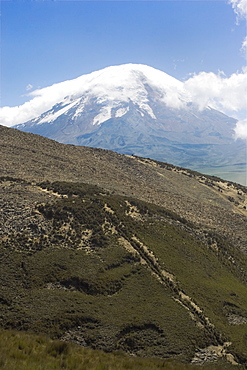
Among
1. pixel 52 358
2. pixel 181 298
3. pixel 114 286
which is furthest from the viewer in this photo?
pixel 181 298

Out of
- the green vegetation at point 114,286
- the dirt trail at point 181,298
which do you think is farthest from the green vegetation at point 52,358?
the dirt trail at point 181,298

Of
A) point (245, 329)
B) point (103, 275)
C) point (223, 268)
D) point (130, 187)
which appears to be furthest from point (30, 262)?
point (130, 187)

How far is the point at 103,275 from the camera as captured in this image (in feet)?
86.6

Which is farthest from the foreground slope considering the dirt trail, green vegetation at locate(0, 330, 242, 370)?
green vegetation at locate(0, 330, 242, 370)

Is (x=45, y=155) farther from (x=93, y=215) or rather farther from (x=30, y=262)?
(x=30, y=262)

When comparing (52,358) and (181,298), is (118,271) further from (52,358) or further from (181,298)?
(52,358)

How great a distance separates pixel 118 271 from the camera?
90.0ft

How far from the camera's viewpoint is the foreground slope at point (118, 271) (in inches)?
824

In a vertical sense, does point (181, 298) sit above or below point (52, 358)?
above

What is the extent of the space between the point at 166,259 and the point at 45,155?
3643cm

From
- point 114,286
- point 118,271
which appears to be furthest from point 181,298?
point 118,271

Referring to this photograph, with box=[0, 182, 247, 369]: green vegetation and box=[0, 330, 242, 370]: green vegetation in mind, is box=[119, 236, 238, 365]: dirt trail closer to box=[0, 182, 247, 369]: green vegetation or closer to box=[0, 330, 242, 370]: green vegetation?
box=[0, 182, 247, 369]: green vegetation

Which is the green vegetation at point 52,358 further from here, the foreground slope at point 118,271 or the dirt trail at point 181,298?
the dirt trail at point 181,298

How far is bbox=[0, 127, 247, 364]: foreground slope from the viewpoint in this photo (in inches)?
824
